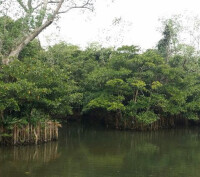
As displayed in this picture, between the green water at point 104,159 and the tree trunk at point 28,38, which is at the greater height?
the tree trunk at point 28,38

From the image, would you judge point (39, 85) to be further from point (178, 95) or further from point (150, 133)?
point (178, 95)

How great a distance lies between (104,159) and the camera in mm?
11266

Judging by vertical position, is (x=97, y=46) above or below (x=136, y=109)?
above

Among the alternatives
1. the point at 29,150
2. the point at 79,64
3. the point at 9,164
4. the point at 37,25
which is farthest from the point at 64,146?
the point at 79,64

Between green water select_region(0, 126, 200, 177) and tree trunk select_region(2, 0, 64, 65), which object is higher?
tree trunk select_region(2, 0, 64, 65)

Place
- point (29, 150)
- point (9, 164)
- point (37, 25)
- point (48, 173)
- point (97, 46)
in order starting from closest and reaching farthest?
1. point (48, 173)
2. point (9, 164)
3. point (29, 150)
4. point (37, 25)
5. point (97, 46)

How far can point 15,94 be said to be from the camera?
12.7 m

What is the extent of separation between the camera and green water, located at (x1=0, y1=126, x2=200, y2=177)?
911cm

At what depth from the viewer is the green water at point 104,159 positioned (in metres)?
9.11

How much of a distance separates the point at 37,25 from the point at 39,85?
358 centimetres

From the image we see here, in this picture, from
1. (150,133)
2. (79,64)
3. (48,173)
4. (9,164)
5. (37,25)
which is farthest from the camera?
(79,64)

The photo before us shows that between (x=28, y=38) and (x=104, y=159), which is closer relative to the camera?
(x=104, y=159)

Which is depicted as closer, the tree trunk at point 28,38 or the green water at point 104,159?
the green water at point 104,159

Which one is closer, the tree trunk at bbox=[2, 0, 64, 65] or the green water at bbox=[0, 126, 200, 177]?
the green water at bbox=[0, 126, 200, 177]
